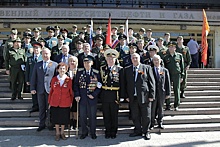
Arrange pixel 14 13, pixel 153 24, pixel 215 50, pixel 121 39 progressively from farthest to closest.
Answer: pixel 215 50 → pixel 153 24 → pixel 14 13 → pixel 121 39

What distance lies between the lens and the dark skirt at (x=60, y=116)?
6.04 metres

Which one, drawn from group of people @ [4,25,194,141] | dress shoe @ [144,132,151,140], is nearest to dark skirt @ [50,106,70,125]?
group of people @ [4,25,194,141]

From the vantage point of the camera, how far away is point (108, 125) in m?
6.30

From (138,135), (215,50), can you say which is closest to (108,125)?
(138,135)

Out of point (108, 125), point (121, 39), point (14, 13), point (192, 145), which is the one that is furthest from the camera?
point (14, 13)

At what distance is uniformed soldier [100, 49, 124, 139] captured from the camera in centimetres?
617

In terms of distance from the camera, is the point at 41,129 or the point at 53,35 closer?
the point at 41,129

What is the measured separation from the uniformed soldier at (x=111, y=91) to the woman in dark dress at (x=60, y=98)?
839 mm

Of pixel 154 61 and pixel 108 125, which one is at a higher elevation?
pixel 154 61

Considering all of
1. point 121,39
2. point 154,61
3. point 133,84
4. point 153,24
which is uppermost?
point 153,24

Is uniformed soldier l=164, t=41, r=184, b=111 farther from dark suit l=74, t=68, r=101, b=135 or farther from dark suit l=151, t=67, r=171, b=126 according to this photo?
dark suit l=74, t=68, r=101, b=135

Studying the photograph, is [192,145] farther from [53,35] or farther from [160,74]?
[53,35]

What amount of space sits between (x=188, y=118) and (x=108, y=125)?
2.52 metres

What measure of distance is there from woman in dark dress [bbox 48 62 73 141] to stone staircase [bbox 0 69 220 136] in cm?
66
